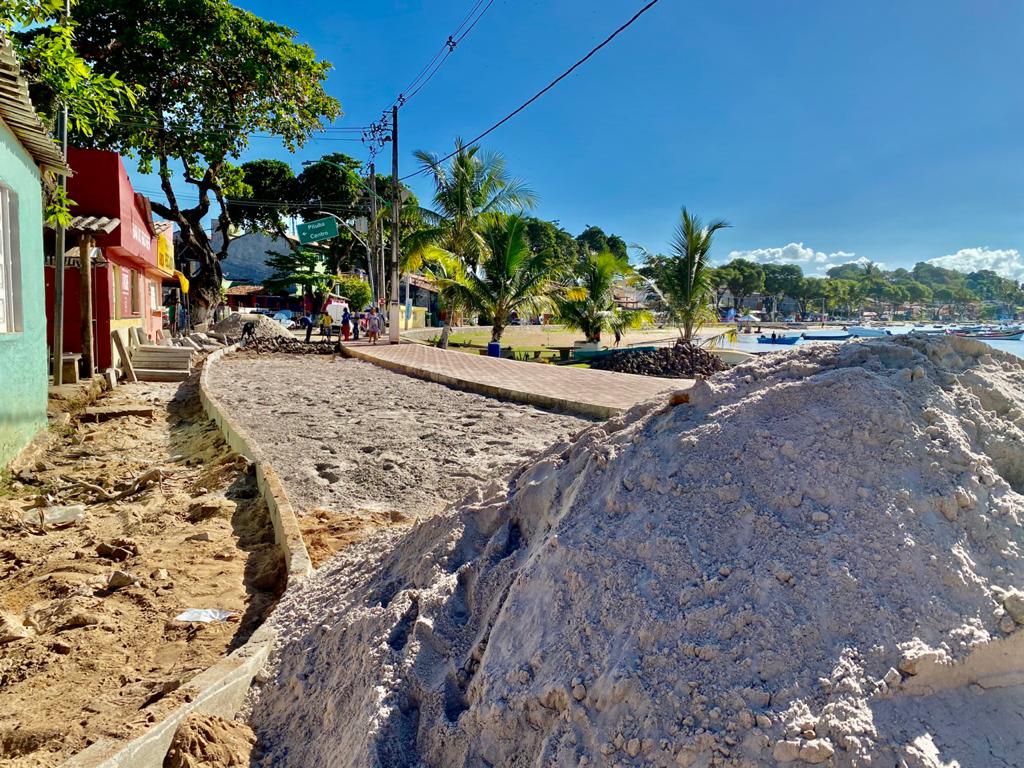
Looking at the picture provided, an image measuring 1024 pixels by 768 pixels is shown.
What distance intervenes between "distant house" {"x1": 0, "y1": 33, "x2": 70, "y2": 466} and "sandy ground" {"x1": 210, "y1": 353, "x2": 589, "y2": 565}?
2.24 m

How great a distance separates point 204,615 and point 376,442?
3894 mm

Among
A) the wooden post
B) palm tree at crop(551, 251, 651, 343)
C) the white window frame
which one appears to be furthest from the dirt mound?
palm tree at crop(551, 251, 651, 343)

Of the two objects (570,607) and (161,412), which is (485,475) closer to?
(570,607)

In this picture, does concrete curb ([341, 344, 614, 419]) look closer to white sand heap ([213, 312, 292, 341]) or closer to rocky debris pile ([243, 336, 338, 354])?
rocky debris pile ([243, 336, 338, 354])

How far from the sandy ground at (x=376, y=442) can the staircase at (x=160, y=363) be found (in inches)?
90.8

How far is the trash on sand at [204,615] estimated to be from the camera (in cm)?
332

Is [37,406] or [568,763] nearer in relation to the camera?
[568,763]

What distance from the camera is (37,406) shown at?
7.51m

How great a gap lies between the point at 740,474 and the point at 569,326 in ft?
76.4

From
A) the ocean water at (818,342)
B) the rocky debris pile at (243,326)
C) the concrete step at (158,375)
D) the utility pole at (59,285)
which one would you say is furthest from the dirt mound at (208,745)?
the rocky debris pile at (243,326)

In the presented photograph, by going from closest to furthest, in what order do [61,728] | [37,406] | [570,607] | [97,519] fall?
[570,607] < [61,728] < [97,519] < [37,406]

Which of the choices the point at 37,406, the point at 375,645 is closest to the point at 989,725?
the point at 375,645

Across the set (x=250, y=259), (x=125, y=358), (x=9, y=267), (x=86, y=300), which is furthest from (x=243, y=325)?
(x=250, y=259)

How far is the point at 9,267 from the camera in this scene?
21.9 feet
